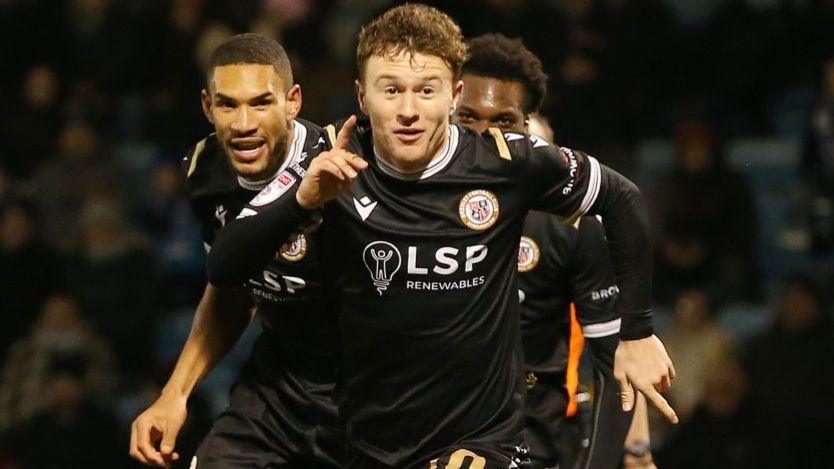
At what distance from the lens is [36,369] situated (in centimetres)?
1009

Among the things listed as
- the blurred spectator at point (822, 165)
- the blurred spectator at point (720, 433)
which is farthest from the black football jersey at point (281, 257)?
the blurred spectator at point (822, 165)

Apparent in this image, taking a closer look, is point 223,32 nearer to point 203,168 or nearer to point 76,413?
point 76,413

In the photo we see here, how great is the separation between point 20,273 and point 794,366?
5057mm

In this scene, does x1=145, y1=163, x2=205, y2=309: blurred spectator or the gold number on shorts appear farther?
x1=145, y1=163, x2=205, y2=309: blurred spectator

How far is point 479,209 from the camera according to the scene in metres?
4.49

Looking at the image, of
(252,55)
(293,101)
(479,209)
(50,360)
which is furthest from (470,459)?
(50,360)

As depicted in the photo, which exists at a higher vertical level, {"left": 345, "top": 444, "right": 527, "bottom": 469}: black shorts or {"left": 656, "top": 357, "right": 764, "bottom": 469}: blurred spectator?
{"left": 345, "top": 444, "right": 527, "bottom": 469}: black shorts

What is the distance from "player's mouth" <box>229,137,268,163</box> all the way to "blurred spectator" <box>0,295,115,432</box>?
5.39 m

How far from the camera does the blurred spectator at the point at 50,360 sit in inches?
392

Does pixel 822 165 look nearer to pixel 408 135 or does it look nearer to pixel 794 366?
pixel 794 366

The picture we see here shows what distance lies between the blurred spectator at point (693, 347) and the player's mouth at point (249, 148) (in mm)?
4373

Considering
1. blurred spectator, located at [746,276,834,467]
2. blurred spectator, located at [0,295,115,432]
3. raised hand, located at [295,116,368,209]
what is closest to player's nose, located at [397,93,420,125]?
raised hand, located at [295,116,368,209]

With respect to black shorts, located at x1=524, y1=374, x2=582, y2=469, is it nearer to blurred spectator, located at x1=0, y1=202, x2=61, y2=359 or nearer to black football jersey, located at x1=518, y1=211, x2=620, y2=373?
black football jersey, located at x1=518, y1=211, x2=620, y2=373

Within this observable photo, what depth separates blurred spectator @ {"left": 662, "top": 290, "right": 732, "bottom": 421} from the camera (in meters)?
8.63
